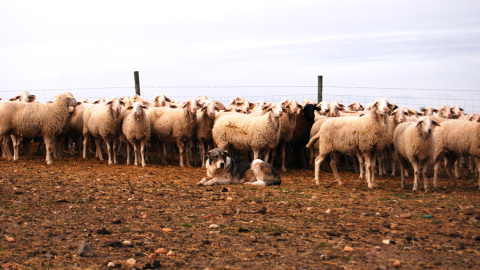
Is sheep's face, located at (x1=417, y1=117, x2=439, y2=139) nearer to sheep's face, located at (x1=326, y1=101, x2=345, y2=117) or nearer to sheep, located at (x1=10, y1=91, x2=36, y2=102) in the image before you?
sheep's face, located at (x1=326, y1=101, x2=345, y2=117)

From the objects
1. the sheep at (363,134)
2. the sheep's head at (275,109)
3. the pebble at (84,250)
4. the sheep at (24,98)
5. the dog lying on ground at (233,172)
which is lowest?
the dog lying on ground at (233,172)

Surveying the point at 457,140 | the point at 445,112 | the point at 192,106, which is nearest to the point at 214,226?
the point at 457,140

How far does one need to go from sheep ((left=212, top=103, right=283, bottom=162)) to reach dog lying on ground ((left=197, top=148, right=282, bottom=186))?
108 inches

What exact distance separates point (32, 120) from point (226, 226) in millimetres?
9837

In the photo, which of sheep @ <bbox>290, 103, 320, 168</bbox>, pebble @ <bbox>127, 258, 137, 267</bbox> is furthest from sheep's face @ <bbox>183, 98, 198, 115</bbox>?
pebble @ <bbox>127, 258, 137, 267</bbox>

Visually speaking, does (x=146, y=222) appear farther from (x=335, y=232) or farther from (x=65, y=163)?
(x=65, y=163)

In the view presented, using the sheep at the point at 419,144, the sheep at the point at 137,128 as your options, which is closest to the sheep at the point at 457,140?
the sheep at the point at 419,144

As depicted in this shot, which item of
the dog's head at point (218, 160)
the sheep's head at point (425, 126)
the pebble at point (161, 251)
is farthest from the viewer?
the sheep's head at point (425, 126)

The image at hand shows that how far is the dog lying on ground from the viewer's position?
34.4 ft

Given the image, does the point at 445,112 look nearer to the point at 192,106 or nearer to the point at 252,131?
the point at 252,131

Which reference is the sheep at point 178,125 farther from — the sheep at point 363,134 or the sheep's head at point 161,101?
the sheep at point 363,134

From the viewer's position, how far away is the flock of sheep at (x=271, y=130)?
11.4m

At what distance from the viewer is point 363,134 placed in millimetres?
11258

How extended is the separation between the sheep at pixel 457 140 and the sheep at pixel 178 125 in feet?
23.0
